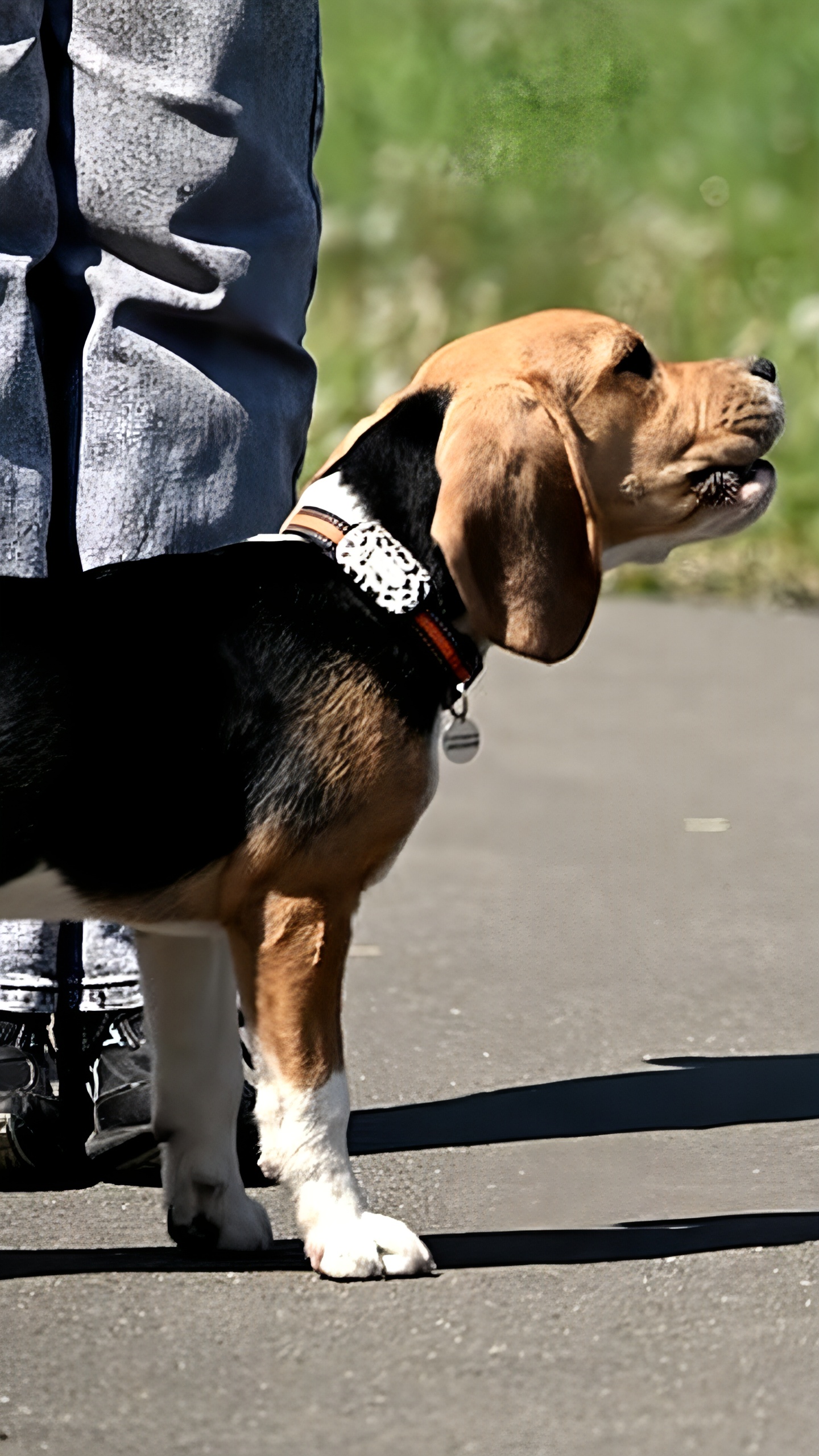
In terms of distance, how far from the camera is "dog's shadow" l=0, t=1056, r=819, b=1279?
3.24m

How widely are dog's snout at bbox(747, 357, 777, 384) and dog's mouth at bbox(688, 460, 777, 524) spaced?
0.46 feet

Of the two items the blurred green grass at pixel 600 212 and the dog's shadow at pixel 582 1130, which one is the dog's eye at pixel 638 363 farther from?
the blurred green grass at pixel 600 212

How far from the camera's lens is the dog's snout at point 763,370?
11.7 feet

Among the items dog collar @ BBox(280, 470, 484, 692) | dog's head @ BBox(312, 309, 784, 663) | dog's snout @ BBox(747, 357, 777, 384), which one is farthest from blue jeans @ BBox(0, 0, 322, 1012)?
dog's snout @ BBox(747, 357, 777, 384)

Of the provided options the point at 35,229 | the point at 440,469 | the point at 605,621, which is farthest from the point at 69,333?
the point at 605,621

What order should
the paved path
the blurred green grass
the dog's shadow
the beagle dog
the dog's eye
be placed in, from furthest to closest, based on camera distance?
the blurred green grass
the dog's eye
the dog's shadow
the beagle dog
the paved path

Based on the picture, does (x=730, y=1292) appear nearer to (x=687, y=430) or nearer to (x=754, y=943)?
(x=687, y=430)

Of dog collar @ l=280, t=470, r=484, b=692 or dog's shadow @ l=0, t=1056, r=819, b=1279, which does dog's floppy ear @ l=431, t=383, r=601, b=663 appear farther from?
dog's shadow @ l=0, t=1056, r=819, b=1279

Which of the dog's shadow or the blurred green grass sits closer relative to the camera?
the dog's shadow

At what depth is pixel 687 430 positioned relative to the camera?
134 inches

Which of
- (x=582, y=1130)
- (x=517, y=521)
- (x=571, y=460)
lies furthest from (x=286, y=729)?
(x=582, y=1130)

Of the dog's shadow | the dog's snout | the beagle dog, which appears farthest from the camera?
the dog's snout

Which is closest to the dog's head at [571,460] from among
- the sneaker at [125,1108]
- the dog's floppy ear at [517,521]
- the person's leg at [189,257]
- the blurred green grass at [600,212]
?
the dog's floppy ear at [517,521]

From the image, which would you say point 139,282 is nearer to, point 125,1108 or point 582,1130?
point 125,1108
